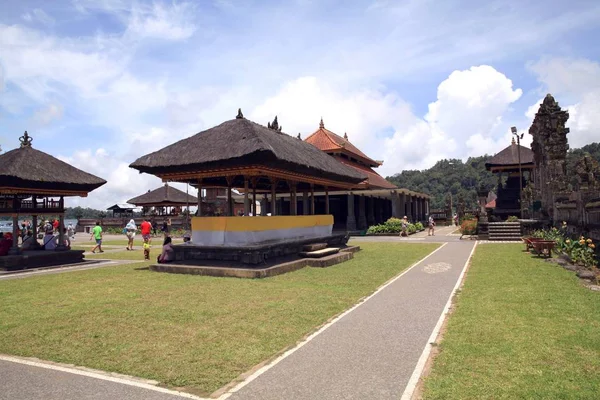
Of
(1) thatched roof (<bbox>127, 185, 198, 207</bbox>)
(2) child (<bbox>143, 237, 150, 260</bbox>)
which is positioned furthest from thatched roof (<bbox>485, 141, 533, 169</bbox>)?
(2) child (<bbox>143, 237, 150, 260</bbox>)

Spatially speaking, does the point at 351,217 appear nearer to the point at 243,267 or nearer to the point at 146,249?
the point at 146,249

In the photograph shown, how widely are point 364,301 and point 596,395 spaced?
485cm

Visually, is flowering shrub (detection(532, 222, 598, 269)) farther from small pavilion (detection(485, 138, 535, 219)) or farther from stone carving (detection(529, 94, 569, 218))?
small pavilion (detection(485, 138, 535, 219))

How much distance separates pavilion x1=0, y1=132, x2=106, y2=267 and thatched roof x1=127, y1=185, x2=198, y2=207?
2628 centimetres

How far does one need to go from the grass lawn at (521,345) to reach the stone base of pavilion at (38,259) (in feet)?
48.5

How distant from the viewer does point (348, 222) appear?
111 feet

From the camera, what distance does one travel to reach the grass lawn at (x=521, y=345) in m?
4.22

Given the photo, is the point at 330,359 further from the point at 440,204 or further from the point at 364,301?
the point at 440,204

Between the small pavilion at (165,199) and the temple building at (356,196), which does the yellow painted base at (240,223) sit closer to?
the temple building at (356,196)

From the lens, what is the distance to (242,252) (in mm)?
12898

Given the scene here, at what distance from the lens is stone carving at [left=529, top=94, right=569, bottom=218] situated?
22.7 m

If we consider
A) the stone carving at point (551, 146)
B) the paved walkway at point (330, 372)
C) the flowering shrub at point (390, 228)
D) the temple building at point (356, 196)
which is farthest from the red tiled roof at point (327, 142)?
the paved walkway at point (330, 372)

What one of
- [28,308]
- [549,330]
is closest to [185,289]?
[28,308]

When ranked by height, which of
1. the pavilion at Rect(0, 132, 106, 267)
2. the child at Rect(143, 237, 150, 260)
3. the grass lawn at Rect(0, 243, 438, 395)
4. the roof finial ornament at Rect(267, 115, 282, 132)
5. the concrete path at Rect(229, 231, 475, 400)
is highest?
the roof finial ornament at Rect(267, 115, 282, 132)
